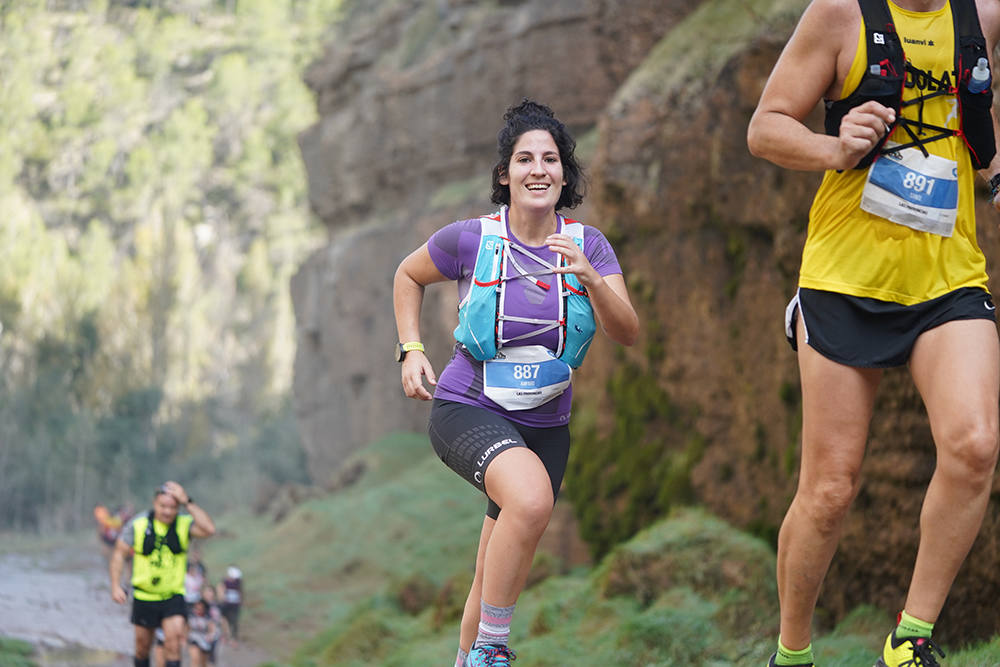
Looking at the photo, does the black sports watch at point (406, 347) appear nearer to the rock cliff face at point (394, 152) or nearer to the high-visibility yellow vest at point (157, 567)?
the high-visibility yellow vest at point (157, 567)

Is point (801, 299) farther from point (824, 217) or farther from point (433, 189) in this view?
point (433, 189)

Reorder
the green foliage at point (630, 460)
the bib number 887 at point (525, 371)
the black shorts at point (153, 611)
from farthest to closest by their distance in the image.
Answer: the green foliage at point (630, 460) → the black shorts at point (153, 611) → the bib number 887 at point (525, 371)

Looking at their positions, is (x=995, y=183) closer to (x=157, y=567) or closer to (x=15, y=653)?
(x=157, y=567)

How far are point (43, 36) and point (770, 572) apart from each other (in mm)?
38374

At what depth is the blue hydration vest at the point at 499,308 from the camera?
4.20 m

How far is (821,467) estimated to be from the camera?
3564 millimetres

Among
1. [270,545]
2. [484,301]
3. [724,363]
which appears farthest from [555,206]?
[270,545]

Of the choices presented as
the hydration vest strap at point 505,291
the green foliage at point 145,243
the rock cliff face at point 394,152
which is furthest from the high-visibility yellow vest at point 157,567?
the green foliage at point 145,243

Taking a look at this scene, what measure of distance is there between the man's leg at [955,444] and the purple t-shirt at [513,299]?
1283 mm

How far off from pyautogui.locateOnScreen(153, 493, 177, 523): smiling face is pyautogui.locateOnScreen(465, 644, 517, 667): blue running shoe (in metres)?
6.25

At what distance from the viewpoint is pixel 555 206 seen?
14.7 feet

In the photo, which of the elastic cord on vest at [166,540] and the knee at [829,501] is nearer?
the knee at [829,501]

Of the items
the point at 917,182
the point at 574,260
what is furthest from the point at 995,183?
the point at 574,260

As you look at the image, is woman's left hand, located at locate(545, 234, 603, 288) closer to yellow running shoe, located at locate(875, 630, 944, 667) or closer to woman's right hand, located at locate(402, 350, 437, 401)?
woman's right hand, located at locate(402, 350, 437, 401)
